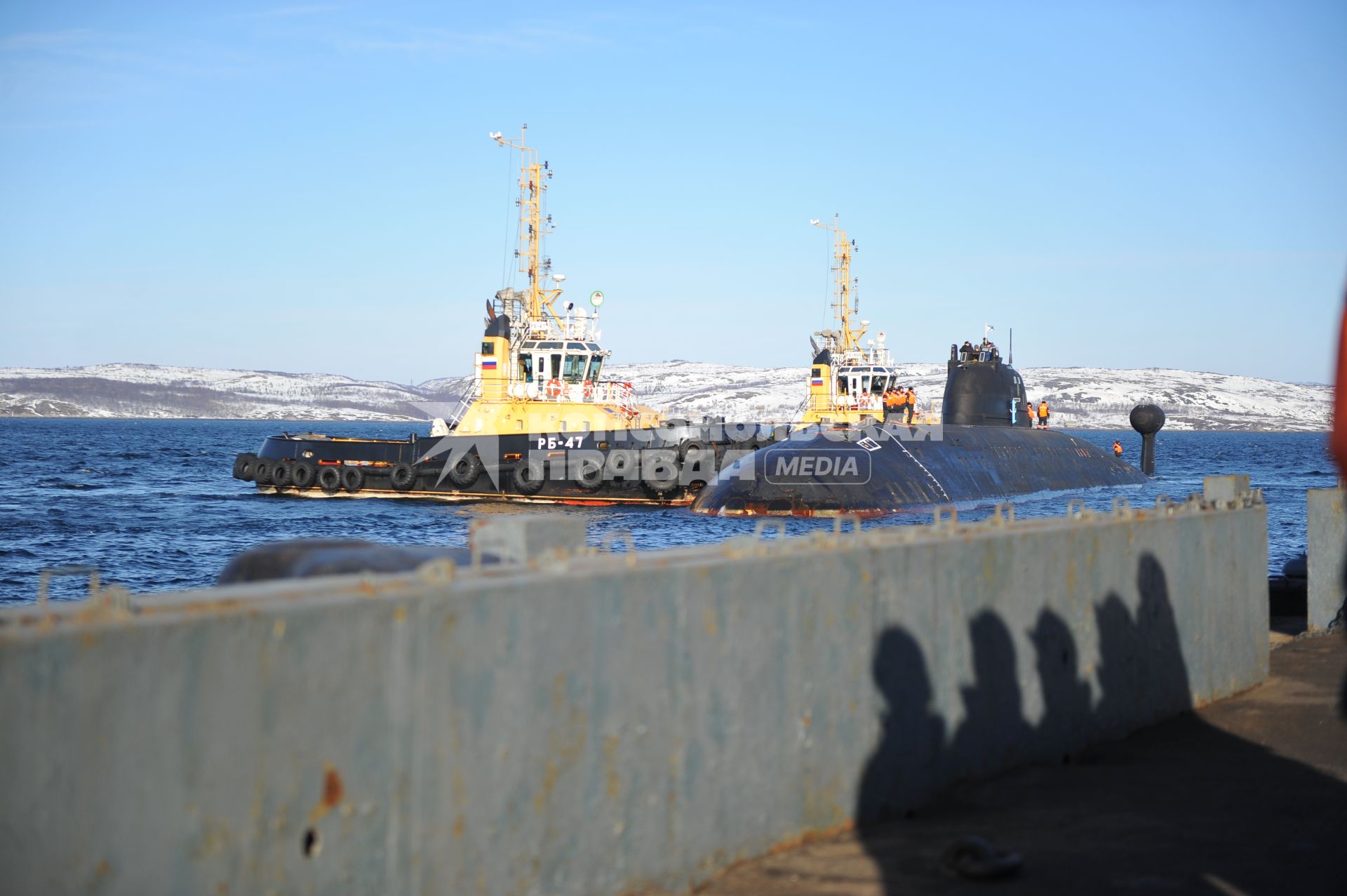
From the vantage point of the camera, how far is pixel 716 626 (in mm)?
5980

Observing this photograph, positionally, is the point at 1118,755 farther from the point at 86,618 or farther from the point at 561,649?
the point at 86,618

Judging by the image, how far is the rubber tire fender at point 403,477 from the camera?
45.2 meters

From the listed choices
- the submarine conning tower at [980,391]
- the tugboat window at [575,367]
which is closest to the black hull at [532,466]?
the tugboat window at [575,367]

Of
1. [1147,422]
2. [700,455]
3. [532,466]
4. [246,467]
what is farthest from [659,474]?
[1147,422]

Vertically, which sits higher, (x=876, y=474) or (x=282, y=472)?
(x=876, y=474)

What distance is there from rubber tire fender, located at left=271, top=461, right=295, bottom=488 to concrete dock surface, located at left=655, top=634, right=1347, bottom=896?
4187 centimetres

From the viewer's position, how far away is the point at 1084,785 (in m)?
7.80

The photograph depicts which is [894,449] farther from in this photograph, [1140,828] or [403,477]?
[1140,828]

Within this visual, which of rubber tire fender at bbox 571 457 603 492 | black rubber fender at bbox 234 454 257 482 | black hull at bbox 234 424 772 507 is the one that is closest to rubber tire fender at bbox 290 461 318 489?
black hull at bbox 234 424 772 507

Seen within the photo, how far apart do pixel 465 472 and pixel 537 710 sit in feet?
130

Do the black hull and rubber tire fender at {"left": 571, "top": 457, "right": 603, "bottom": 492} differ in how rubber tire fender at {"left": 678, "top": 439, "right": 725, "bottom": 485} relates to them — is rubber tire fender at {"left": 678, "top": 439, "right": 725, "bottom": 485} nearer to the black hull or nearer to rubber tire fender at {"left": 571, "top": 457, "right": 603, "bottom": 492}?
the black hull

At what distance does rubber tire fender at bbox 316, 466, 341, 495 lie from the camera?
46.6m

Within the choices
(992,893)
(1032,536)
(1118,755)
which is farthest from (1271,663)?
(992,893)

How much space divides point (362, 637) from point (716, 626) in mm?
1959
